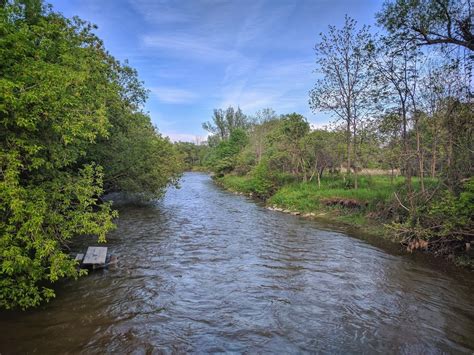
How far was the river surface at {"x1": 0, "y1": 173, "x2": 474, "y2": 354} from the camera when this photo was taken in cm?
675

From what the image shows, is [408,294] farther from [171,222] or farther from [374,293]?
[171,222]

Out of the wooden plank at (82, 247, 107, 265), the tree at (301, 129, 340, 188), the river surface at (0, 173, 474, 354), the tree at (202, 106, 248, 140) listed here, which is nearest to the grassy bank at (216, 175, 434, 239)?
the tree at (301, 129, 340, 188)

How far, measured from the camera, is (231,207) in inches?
1029

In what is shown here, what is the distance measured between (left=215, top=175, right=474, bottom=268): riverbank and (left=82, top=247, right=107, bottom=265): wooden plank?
36.1ft

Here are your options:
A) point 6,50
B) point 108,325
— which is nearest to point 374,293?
point 108,325

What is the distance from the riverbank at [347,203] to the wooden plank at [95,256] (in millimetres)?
11012

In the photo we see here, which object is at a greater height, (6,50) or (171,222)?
(6,50)

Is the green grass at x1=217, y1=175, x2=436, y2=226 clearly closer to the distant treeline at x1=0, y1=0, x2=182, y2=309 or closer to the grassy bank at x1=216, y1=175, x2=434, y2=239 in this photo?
the grassy bank at x1=216, y1=175, x2=434, y2=239

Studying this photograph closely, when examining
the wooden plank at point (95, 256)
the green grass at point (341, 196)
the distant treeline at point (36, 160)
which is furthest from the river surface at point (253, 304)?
the green grass at point (341, 196)

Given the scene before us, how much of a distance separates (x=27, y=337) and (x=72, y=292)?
2309 millimetres

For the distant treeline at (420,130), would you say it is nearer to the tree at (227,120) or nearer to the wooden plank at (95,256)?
the wooden plank at (95,256)

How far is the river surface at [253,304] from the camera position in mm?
6754

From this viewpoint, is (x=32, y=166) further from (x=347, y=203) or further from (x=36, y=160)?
(x=347, y=203)

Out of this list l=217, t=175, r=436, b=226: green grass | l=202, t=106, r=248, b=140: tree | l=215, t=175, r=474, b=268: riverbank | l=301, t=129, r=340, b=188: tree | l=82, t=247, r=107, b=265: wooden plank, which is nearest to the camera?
l=82, t=247, r=107, b=265: wooden plank
